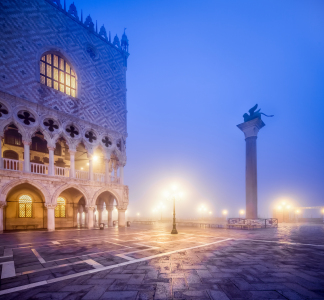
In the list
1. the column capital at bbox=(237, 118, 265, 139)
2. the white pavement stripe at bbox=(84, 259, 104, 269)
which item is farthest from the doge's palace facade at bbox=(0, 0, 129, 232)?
the column capital at bbox=(237, 118, 265, 139)

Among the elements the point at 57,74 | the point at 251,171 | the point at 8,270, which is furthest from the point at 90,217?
the point at 251,171

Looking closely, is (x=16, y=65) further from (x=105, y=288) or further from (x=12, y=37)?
(x=105, y=288)

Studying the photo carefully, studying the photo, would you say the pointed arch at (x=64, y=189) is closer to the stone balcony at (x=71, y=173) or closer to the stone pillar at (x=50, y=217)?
the stone pillar at (x=50, y=217)

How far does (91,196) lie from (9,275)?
12.5 m

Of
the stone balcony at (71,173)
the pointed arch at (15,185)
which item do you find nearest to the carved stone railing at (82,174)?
the stone balcony at (71,173)

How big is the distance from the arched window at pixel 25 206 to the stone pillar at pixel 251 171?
1923 centimetres

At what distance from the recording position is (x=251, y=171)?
17234 mm

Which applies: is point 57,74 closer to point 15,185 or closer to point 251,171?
point 15,185

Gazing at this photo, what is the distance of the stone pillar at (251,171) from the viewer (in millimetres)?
16609

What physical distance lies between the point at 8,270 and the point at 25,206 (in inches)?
570

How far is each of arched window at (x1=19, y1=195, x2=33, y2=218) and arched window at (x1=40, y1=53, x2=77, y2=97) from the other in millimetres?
9950

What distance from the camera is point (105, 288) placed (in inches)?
139

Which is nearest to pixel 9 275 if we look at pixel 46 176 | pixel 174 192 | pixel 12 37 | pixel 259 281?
pixel 259 281

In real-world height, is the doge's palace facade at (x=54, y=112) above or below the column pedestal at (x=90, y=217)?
above
